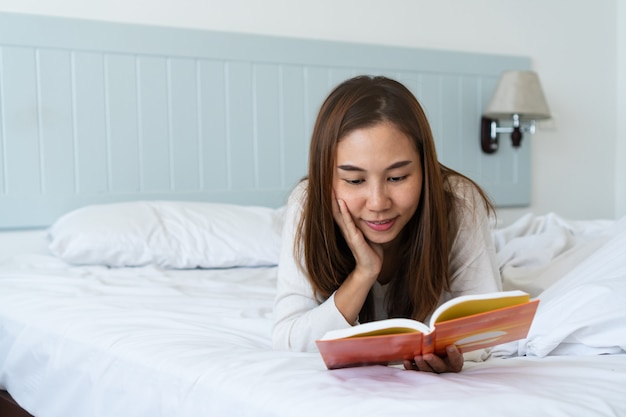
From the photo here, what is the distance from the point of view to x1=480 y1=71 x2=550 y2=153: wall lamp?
3.06m

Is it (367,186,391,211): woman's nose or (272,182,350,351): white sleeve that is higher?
(367,186,391,211): woman's nose

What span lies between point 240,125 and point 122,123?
0.41m

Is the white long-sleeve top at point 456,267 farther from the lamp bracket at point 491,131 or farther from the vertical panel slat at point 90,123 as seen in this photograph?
the lamp bracket at point 491,131

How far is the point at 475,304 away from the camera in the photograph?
852 millimetres

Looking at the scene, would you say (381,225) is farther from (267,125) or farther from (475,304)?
(267,125)

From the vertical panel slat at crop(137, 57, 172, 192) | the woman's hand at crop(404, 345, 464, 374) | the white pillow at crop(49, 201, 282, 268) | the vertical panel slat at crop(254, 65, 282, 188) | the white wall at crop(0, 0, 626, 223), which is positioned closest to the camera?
the woman's hand at crop(404, 345, 464, 374)

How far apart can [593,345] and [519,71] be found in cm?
220

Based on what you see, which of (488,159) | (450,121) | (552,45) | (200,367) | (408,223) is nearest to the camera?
(200,367)

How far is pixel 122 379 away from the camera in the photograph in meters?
1.15

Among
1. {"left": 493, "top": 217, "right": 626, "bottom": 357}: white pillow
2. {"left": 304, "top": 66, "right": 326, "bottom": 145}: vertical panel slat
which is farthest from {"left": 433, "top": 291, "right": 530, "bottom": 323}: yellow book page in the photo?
{"left": 304, "top": 66, "right": 326, "bottom": 145}: vertical panel slat

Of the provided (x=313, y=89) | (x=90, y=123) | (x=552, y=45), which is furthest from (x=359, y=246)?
(x=552, y=45)

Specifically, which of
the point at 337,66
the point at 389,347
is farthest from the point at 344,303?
the point at 337,66

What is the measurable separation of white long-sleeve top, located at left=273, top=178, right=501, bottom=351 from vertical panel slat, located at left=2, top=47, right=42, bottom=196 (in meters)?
1.31

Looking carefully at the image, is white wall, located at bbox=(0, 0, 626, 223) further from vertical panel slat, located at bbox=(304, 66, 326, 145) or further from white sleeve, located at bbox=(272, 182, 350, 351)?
white sleeve, located at bbox=(272, 182, 350, 351)
